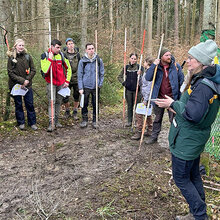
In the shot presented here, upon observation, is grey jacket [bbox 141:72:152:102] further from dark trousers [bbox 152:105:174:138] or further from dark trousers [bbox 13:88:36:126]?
dark trousers [bbox 13:88:36:126]

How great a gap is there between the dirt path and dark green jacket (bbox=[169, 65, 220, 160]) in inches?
44.5

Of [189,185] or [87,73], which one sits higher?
[87,73]

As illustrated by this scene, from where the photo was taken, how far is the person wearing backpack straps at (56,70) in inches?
223

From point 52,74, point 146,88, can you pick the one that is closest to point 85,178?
point 146,88

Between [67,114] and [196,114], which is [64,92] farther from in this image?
[196,114]

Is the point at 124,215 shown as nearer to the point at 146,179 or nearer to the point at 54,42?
the point at 146,179

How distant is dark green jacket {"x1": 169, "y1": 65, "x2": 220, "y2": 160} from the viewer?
230cm

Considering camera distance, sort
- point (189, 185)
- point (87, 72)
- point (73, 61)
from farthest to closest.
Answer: point (73, 61)
point (87, 72)
point (189, 185)

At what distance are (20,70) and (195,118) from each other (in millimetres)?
4624

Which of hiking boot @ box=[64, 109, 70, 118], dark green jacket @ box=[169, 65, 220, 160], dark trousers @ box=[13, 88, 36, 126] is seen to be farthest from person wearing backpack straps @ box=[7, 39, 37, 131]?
dark green jacket @ box=[169, 65, 220, 160]

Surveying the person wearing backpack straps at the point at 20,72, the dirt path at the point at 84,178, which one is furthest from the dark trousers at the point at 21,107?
the dirt path at the point at 84,178

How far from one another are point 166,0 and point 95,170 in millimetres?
34532

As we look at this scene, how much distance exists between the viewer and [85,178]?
3875 mm

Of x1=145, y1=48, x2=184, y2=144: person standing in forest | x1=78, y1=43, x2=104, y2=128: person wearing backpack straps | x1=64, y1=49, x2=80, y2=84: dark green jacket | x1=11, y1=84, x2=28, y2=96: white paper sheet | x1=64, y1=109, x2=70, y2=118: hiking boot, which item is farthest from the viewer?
x1=64, y1=109, x2=70, y2=118: hiking boot
